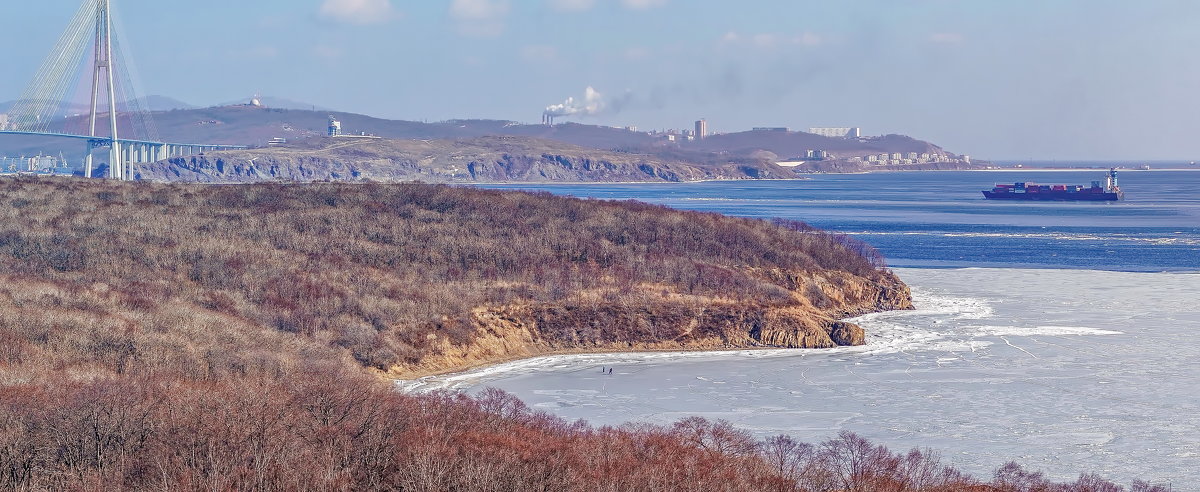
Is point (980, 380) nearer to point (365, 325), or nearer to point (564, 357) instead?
point (564, 357)

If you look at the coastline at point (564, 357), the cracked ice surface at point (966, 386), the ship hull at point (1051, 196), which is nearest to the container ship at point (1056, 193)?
the ship hull at point (1051, 196)

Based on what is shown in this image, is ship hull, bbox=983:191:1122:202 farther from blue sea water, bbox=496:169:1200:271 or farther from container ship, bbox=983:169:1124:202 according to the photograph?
blue sea water, bbox=496:169:1200:271

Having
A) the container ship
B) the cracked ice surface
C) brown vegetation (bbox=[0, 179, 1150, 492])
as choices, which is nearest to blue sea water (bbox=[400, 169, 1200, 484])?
the cracked ice surface

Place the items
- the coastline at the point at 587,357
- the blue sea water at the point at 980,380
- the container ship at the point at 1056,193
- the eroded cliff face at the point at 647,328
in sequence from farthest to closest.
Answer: the container ship at the point at 1056,193
the eroded cliff face at the point at 647,328
the coastline at the point at 587,357
the blue sea water at the point at 980,380

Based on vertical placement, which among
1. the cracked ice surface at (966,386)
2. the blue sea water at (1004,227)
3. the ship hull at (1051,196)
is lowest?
the cracked ice surface at (966,386)

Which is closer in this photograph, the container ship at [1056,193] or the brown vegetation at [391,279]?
the brown vegetation at [391,279]

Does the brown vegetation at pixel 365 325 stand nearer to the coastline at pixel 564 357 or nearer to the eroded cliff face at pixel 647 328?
the eroded cliff face at pixel 647 328
